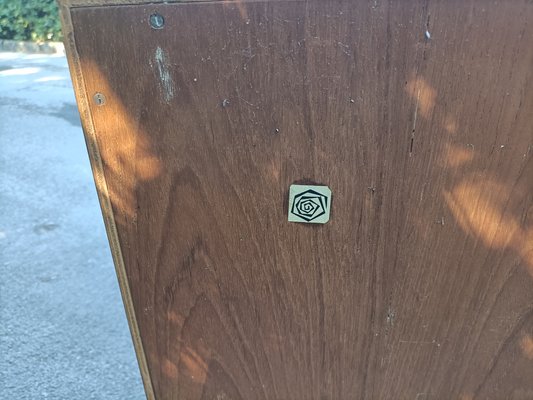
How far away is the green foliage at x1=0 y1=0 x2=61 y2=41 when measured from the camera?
8008 mm

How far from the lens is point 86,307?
7.77ft

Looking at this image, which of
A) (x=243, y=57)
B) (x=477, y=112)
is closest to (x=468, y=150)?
(x=477, y=112)

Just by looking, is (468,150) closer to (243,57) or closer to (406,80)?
(406,80)

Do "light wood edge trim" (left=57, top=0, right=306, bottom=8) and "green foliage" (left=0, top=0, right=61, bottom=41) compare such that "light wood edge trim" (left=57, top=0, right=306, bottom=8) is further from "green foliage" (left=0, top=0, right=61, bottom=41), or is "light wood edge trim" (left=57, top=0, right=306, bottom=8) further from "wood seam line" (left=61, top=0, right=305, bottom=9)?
"green foliage" (left=0, top=0, right=61, bottom=41)

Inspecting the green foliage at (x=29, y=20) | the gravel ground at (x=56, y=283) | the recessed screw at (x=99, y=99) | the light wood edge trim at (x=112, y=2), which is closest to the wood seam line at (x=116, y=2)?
the light wood edge trim at (x=112, y=2)

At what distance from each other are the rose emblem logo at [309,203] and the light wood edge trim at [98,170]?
0.33m

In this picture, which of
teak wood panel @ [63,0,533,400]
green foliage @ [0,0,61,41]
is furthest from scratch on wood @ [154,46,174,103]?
green foliage @ [0,0,61,41]

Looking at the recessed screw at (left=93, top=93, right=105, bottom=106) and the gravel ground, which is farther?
the gravel ground

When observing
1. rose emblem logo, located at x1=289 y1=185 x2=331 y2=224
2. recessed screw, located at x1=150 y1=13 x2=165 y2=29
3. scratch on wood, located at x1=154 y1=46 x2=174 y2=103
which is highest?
recessed screw, located at x1=150 y1=13 x2=165 y2=29

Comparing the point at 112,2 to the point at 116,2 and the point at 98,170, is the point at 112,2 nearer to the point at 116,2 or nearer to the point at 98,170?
the point at 116,2

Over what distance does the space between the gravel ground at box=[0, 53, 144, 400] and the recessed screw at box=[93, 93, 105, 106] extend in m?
1.44

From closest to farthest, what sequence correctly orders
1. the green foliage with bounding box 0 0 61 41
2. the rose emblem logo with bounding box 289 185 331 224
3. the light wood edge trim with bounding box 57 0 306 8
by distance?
the light wood edge trim with bounding box 57 0 306 8, the rose emblem logo with bounding box 289 185 331 224, the green foliage with bounding box 0 0 61 41

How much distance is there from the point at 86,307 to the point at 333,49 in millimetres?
1993

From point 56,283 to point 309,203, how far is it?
203cm
